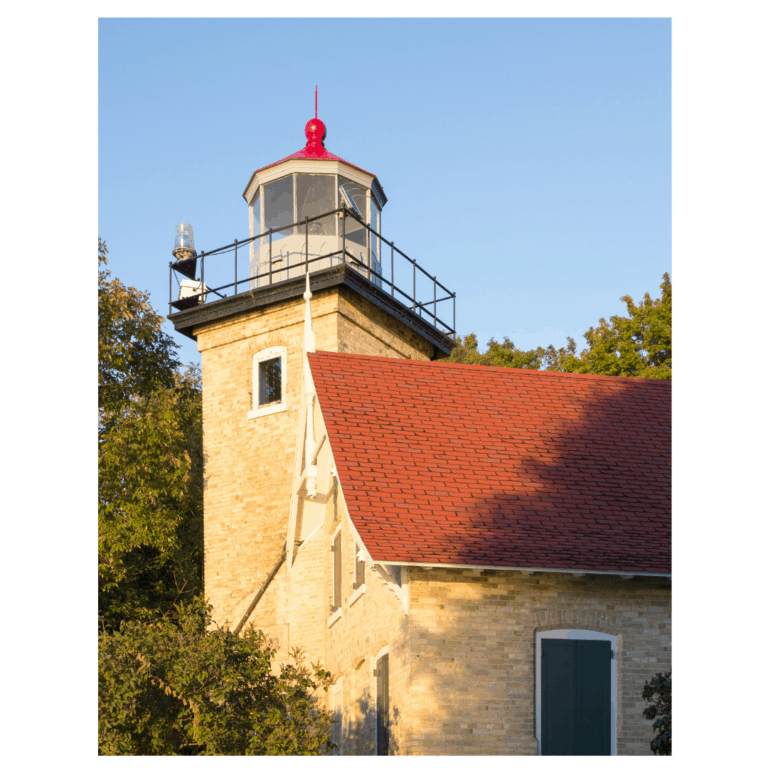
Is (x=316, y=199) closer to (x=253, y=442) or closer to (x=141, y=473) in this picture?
(x=253, y=442)

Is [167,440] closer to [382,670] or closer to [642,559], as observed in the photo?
[382,670]

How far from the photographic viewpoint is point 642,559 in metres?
13.7

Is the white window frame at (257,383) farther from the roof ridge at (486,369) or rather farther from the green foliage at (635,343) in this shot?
the green foliage at (635,343)

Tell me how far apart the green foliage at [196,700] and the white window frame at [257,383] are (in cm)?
1034

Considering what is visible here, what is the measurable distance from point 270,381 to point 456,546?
11915 mm

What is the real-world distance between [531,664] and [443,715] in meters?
1.32

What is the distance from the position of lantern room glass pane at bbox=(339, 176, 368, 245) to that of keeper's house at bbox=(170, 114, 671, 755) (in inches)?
113

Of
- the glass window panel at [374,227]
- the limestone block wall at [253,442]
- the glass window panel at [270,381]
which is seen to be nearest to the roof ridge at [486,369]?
the limestone block wall at [253,442]

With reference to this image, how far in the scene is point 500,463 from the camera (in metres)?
15.5

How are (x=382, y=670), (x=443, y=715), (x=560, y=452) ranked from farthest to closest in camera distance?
(x=560, y=452) → (x=382, y=670) → (x=443, y=715)

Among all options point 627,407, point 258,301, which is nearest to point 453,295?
point 258,301

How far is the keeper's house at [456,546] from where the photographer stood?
13.3m

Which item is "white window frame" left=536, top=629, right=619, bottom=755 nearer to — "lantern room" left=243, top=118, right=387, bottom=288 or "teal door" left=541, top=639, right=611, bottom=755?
"teal door" left=541, top=639, right=611, bottom=755

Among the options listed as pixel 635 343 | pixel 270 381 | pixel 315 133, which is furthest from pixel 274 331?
pixel 635 343
